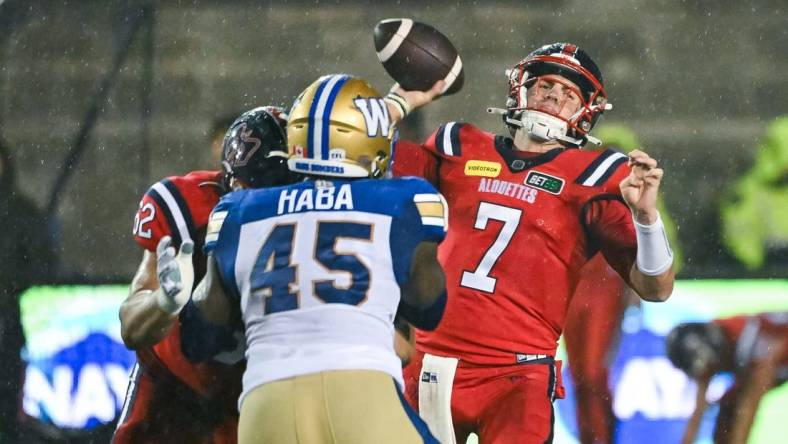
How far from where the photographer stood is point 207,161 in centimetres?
602

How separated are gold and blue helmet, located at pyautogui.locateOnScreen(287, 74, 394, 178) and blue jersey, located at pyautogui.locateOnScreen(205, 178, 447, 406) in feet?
0.27

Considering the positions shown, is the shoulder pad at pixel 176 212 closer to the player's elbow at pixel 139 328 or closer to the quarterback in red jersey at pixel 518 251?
the player's elbow at pixel 139 328

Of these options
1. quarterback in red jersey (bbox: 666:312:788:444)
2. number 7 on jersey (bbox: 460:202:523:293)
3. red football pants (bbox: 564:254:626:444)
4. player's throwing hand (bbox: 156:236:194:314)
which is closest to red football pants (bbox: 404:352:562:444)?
number 7 on jersey (bbox: 460:202:523:293)

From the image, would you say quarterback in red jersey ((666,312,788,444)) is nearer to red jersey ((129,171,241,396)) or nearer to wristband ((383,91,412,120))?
wristband ((383,91,412,120))

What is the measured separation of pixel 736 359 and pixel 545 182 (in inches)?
97.2

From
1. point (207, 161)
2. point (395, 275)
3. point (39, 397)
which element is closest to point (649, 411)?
point (207, 161)

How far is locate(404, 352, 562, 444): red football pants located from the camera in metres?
3.55

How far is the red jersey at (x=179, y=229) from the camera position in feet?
11.0

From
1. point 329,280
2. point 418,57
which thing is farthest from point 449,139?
point 329,280

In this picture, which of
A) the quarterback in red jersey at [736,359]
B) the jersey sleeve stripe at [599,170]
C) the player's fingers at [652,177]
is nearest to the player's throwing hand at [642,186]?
the player's fingers at [652,177]

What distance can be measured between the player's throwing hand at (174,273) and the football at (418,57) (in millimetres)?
1081

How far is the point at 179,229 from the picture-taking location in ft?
11.0

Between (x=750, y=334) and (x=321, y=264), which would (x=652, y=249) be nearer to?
(x=321, y=264)

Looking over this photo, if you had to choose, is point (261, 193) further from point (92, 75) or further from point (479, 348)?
point (92, 75)
